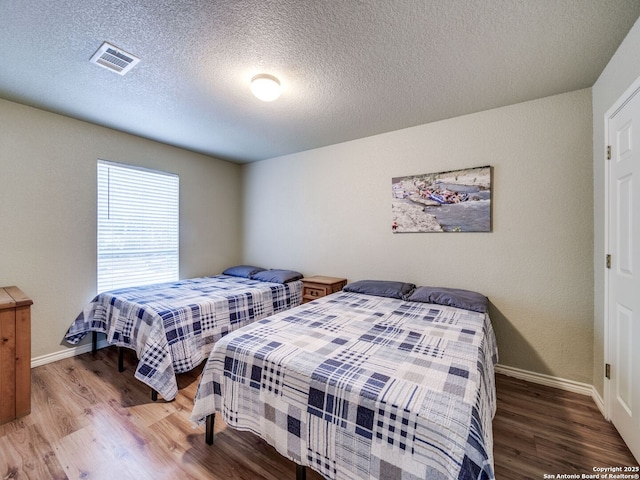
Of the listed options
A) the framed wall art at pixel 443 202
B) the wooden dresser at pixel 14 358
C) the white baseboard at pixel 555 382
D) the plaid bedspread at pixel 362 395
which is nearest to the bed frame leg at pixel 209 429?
the plaid bedspread at pixel 362 395

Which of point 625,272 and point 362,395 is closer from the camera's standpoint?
point 362,395

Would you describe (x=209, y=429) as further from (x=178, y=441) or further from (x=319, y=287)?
(x=319, y=287)

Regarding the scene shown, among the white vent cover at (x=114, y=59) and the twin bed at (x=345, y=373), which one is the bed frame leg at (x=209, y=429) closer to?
the twin bed at (x=345, y=373)

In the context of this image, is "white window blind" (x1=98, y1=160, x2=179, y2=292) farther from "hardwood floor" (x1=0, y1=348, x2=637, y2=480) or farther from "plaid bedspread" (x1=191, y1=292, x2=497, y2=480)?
"plaid bedspread" (x1=191, y1=292, x2=497, y2=480)

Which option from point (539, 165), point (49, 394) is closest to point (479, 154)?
point (539, 165)

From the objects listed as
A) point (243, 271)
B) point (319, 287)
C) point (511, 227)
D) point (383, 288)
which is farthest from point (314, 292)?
point (511, 227)

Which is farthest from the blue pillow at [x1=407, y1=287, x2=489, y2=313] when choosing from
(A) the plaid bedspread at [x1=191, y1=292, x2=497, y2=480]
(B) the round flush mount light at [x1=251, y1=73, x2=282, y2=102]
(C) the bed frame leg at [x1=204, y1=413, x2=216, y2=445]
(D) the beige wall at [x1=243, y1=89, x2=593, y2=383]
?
(B) the round flush mount light at [x1=251, y1=73, x2=282, y2=102]

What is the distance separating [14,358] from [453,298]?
131 inches

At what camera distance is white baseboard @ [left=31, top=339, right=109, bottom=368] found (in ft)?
8.34

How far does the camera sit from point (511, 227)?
240 centimetres

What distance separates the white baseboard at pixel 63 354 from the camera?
2542 mm

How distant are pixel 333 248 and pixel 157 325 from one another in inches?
82.1

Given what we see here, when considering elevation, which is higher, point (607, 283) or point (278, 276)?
point (607, 283)

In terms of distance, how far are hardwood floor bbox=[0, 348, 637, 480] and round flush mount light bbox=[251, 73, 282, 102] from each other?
2365 mm
